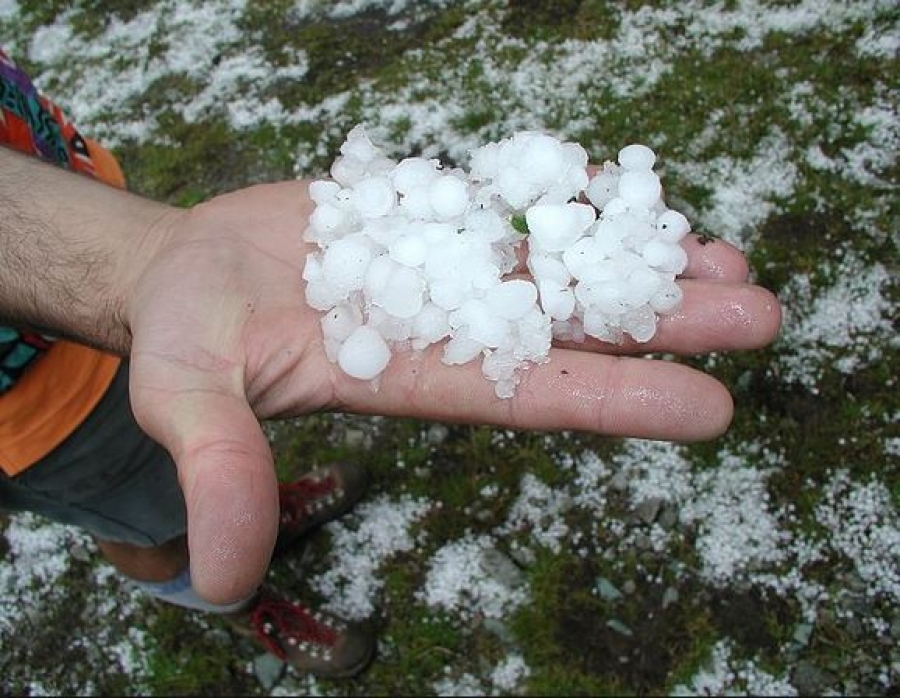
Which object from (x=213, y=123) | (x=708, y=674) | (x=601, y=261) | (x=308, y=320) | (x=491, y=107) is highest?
(x=601, y=261)

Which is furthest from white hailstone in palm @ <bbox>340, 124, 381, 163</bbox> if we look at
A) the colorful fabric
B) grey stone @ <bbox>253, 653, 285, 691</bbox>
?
grey stone @ <bbox>253, 653, 285, 691</bbox>

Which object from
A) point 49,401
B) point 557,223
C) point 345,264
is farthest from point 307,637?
point 557,223

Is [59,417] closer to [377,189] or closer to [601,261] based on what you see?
[377,189]

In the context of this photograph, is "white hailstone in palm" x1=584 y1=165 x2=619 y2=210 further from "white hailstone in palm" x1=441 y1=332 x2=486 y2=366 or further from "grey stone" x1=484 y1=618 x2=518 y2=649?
"grey stone" x1=484 y1=618 x2=518 y2=649

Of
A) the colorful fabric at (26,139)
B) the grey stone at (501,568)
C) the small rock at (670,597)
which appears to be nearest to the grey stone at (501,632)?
the grey stone at (501,568)

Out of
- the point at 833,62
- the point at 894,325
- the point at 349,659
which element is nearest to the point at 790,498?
the point at 894,325

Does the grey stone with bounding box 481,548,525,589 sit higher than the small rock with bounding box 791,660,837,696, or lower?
lower

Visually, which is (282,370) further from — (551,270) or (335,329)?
(551,270)
